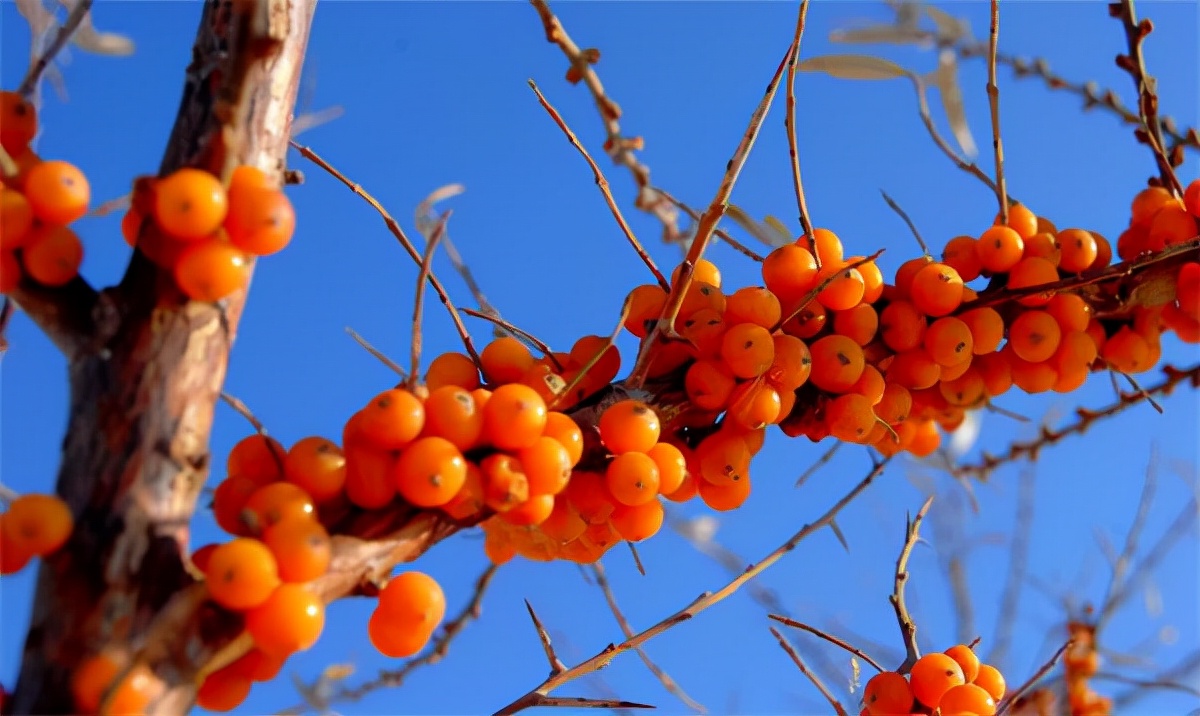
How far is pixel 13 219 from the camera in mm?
1240

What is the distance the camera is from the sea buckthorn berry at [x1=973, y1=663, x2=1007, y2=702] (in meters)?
1.83

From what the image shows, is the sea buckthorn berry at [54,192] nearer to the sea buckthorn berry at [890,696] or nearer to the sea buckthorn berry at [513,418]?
the sea buckthorn berry at [513,418]

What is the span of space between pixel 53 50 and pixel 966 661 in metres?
1.83

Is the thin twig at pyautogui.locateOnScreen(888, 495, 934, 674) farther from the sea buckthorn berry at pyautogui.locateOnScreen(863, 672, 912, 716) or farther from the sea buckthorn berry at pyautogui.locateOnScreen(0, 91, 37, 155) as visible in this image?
the sea buckthorn berry at pyautogui.locateOnScreen(0, 91, 37, 155)

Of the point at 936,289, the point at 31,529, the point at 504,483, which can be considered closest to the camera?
the point at 31,529

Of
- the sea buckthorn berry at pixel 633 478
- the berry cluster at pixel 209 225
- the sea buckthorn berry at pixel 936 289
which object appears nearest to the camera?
the berry cluster at pixel 209 225

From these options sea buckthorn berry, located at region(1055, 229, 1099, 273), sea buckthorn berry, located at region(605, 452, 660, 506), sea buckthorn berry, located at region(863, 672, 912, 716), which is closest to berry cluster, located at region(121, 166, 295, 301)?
sea buckthorn berry, located at region(605, 452, 660, 506)

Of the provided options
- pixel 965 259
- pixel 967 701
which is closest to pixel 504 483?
pixel 967 701

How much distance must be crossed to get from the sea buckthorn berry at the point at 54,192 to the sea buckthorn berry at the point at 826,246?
1.24 meters

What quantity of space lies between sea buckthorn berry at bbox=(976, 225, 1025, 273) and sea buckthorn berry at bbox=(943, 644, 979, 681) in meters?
0.80

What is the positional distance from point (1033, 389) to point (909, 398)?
1.07ft

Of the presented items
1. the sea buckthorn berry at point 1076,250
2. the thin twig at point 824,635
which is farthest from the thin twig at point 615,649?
the sea buckthorn berry at point 1076,250

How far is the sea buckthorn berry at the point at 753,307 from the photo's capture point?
5.65 feet

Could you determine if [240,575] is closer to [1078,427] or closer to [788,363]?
[788,363]
